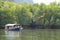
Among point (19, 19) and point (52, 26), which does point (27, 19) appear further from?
point (52, 26)

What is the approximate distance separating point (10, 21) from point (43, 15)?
922 centimetres

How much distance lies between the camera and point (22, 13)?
221 ft

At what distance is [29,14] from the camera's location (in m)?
68.0

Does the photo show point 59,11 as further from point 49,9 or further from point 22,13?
point 22,13

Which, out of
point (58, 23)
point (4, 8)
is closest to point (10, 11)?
point (4, 8)

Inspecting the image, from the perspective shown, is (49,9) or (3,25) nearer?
(3,25)

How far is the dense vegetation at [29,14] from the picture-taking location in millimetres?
65125

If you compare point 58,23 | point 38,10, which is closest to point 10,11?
point 38,10

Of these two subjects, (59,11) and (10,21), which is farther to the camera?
(59,11)

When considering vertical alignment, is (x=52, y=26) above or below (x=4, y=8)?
below

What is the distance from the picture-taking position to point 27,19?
66.6 metres

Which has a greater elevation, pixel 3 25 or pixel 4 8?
pixel 4 8

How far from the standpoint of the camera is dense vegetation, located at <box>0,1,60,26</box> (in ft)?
214

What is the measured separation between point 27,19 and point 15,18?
3.23m
